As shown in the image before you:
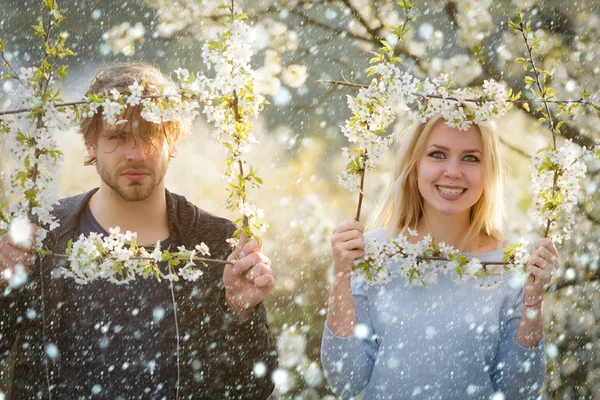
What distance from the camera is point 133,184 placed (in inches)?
61.1

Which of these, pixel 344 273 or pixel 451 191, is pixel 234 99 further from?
pixel 451 191

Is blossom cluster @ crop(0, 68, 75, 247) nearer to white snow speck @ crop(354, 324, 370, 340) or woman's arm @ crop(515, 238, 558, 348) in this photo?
white snow speck @ crop(354, 324, 370, 340)

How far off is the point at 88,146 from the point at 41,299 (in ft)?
1.10

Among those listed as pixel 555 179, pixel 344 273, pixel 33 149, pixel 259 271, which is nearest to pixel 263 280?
pixel 259 271

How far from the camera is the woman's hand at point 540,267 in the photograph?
137 centimetres

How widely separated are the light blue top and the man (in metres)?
0.21

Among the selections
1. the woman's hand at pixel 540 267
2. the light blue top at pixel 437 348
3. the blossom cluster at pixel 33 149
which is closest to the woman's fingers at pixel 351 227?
the light blue top at pixel 437 348

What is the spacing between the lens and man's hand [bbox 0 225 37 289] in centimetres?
141

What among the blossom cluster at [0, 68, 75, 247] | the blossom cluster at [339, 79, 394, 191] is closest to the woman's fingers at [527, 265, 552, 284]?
the blossom cluster at [339, 79, 394, 191]

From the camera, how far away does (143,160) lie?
1.53m

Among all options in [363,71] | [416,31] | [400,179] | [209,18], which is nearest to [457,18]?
[416,31]

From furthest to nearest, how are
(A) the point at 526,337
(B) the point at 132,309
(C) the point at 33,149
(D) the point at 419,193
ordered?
(D) the point at 419,193 < (B) the point at 132,309 < (A) the point at 526,337 < (C) the point at 33,149

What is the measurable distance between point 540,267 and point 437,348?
0.96 feet

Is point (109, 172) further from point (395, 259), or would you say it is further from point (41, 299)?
point (395, 259)
